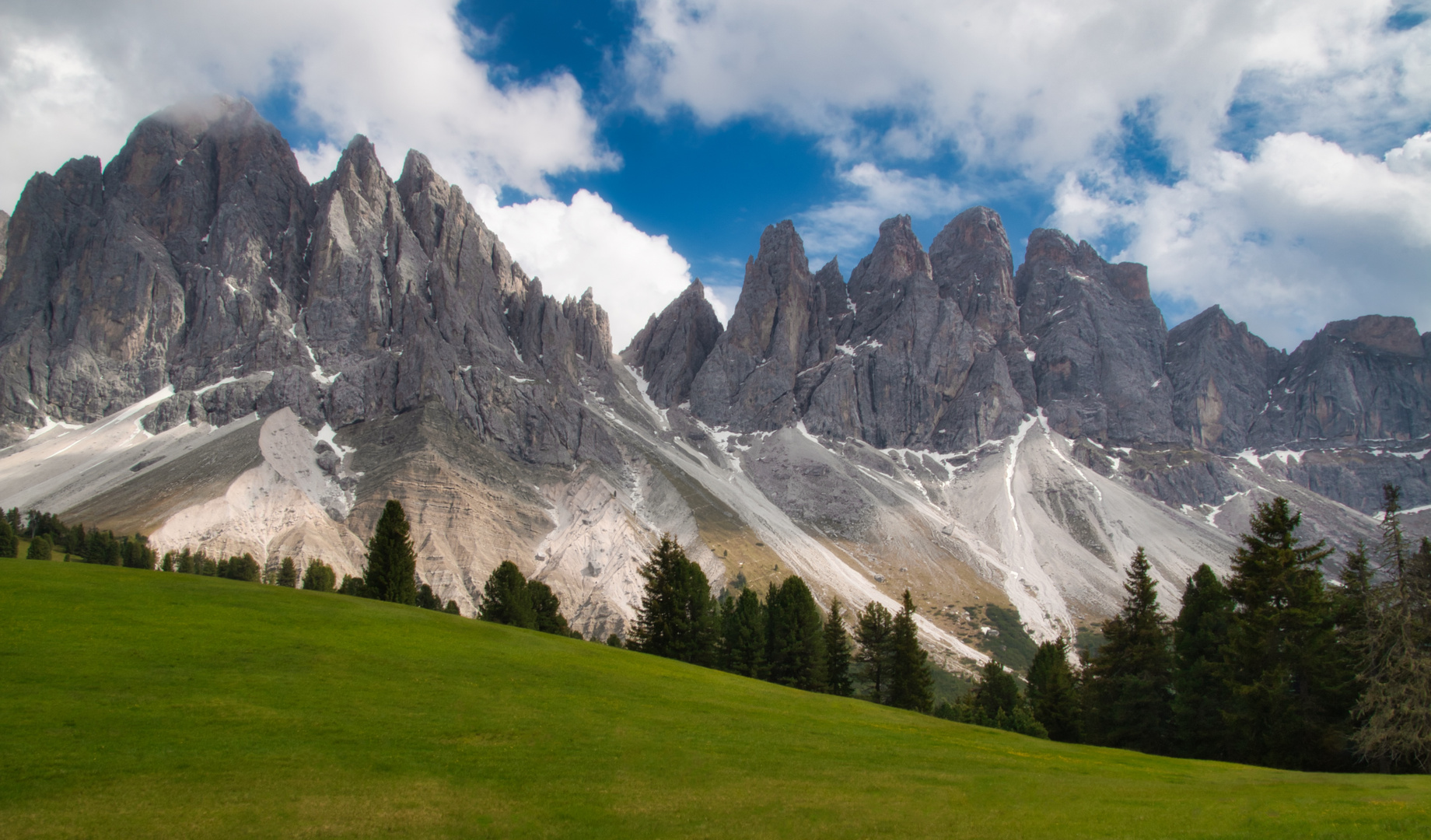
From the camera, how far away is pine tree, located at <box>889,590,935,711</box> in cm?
5781

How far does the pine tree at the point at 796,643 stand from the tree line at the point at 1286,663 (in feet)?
68.3

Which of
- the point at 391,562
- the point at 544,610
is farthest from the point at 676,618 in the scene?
the point at 391,562

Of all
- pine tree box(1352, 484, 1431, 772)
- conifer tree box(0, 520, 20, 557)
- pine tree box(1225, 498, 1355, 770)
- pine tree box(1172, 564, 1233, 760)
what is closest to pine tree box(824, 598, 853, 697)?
pine tree box(1172, 564, 1233, 760)

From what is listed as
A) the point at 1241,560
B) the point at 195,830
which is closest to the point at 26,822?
the point at 195,830

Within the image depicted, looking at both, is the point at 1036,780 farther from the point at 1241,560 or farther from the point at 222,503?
the point at 222,503

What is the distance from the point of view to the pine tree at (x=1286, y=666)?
32.0 metres

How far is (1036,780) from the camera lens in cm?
2209

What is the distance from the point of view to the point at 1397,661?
29.3 meters

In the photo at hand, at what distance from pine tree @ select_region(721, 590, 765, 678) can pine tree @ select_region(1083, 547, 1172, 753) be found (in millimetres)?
22912

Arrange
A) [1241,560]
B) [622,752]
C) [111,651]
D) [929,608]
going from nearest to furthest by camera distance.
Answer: [622,752]
[111,651]
[1241,560]
[929,608]

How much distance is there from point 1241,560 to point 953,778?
2481 centimetres

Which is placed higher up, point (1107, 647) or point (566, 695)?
point (1107, 647)

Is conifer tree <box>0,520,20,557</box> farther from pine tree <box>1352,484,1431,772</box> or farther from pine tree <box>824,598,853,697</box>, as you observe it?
pine tree <box>1352,484,1431,772</box>

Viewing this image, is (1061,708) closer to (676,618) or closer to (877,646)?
(877,646)
